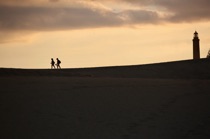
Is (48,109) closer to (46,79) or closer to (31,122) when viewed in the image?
(31,122)

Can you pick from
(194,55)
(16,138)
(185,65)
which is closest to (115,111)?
(16,138)

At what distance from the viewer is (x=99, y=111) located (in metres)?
15.4

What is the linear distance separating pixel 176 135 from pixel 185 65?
95.2ft

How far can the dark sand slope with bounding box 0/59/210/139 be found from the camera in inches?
520

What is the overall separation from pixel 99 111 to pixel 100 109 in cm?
29

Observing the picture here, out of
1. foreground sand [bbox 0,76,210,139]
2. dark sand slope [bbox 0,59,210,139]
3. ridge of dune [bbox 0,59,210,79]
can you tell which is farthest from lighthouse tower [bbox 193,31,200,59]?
foreground sand [bbox 0,76,210,139]

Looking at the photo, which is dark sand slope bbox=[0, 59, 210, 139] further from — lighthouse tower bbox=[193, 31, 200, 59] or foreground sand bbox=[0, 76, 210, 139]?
lighthouse tower bbox=[193, 31, 200, 59]

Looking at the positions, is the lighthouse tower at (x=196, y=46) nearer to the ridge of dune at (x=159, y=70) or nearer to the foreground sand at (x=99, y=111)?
the ridge of dune at (x=159, y=70)

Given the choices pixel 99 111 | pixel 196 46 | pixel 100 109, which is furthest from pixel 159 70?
pixel 99 111

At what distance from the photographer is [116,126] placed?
13867 mm

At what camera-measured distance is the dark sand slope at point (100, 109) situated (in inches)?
520

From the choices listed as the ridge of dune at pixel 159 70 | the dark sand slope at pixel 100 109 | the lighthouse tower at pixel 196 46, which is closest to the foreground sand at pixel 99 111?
the dark sand slope at pixel 100 109

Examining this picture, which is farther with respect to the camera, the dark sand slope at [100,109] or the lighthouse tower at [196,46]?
the lighthouse tower at [196,46]

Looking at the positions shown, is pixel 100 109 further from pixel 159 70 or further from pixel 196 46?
pixel 196 46
